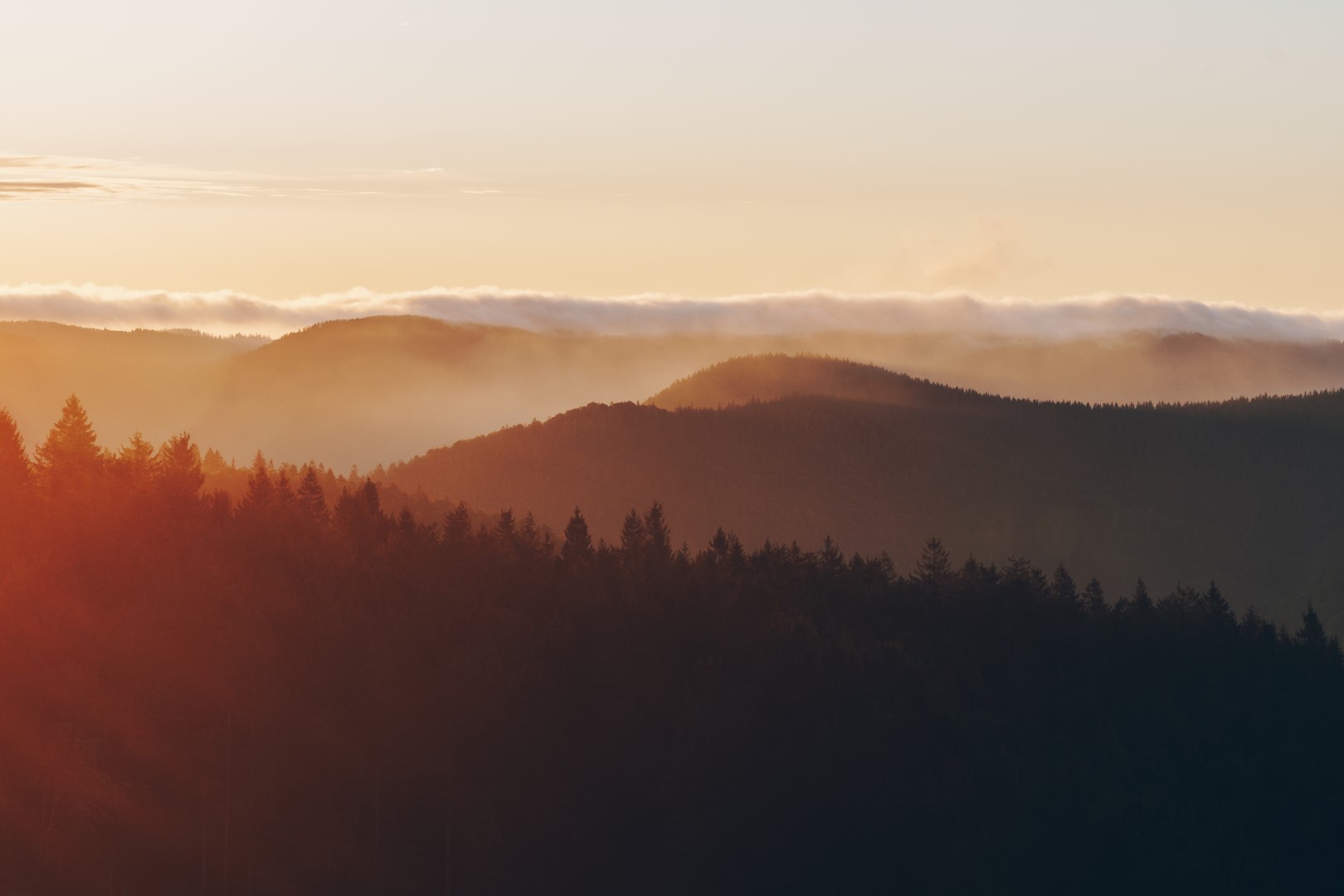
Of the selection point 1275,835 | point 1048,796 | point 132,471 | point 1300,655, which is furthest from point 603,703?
point 1300,655

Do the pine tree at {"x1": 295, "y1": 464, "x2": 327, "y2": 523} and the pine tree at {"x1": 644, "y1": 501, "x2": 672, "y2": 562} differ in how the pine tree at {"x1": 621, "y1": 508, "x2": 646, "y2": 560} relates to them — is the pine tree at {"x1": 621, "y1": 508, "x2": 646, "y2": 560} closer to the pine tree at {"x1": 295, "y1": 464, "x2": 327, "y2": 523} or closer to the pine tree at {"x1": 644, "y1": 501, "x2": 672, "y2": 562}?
the pine tree at {"x1": 644, "y1": 501, "x2": 672, "y2": 562}

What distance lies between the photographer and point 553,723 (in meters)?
102

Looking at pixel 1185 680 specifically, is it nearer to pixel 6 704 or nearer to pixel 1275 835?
pixel 1275 835

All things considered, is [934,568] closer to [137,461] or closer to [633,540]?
[633,540]

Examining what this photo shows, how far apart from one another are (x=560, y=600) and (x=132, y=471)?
3305 centimetres

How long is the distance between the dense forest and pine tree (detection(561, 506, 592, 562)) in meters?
0.43

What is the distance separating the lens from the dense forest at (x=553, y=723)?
286 feet

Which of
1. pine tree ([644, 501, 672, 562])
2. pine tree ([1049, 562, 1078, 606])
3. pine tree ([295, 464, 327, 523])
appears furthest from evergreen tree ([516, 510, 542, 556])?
pine tree ([1049, 562, 1078, 606])

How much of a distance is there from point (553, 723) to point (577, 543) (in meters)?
29.5

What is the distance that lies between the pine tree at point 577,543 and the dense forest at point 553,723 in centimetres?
43

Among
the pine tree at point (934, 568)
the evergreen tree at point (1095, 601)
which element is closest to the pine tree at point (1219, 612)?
the evergreen tree at point (1095, 601)

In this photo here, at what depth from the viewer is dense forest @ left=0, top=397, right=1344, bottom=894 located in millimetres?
87250

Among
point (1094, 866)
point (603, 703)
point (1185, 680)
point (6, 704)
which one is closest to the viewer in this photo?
point (6, 704)

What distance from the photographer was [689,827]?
98812 millimetres
